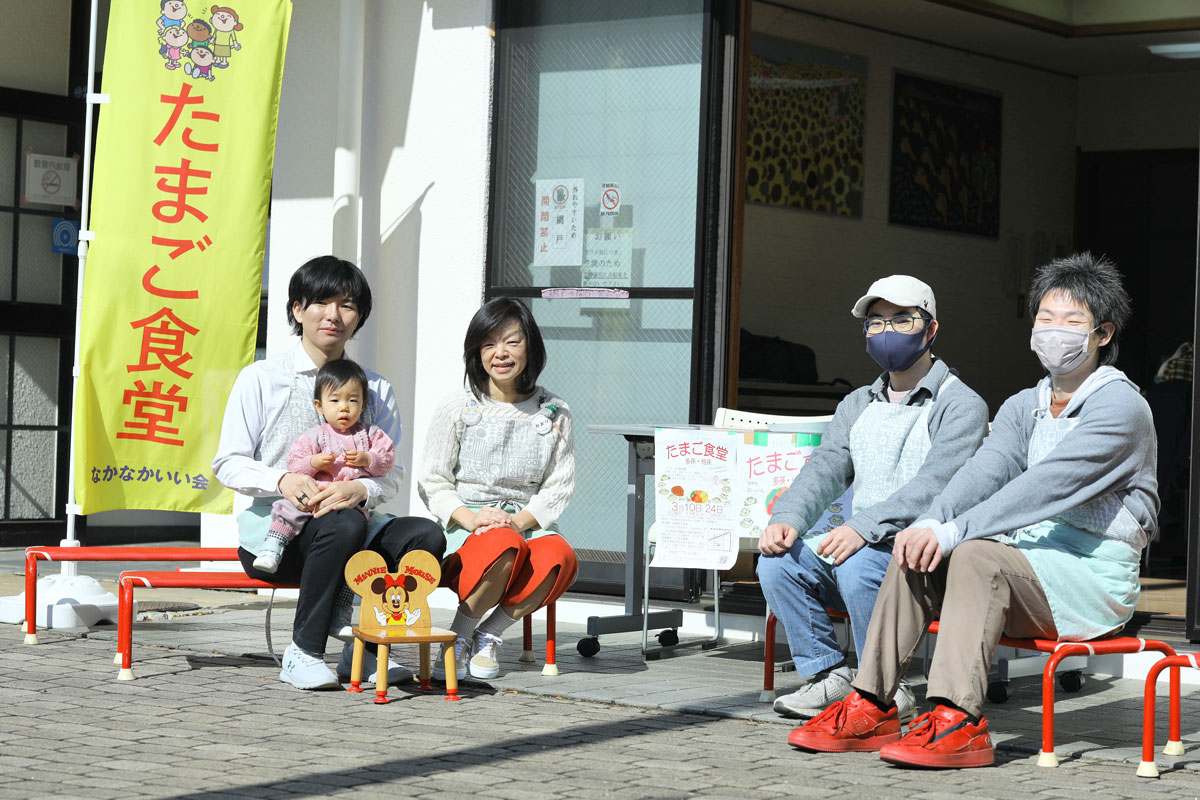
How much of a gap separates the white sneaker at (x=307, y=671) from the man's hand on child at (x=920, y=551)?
1.91 m

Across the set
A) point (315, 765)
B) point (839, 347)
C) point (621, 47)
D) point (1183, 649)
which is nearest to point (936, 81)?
point (839, 347)

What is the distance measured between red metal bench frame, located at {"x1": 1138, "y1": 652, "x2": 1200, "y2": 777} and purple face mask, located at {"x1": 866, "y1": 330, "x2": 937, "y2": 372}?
1067mm

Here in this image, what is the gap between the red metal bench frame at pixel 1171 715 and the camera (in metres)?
4.11

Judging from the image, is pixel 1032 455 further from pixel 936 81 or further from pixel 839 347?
pixel 936 81

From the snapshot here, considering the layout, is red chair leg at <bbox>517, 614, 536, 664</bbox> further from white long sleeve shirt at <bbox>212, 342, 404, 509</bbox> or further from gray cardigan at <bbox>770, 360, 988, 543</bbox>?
gray cardigan at <bbox>770, 360, 988, 543</bbox>

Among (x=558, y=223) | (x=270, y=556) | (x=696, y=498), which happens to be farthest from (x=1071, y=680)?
(x=558, y=223)

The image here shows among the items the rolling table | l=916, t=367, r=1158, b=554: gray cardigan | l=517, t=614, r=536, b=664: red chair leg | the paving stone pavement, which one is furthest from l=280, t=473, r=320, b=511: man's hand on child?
l=916, t=367, r=1158, b=554: gray cardigan

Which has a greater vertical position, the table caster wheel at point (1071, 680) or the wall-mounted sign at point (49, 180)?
the wall-mounted sign at point (49, 180)

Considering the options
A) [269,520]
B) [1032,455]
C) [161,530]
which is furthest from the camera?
[161,530]

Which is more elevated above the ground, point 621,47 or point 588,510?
point 621,47

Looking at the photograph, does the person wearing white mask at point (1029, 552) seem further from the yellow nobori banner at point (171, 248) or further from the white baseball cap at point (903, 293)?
the yellow nobori banner at point (171, 248)

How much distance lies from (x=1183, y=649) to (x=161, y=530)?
6.59 meters

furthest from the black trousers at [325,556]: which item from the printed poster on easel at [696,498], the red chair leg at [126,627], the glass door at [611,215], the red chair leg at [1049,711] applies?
the red chair leg at [1049,711]

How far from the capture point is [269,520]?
5.26 metres
